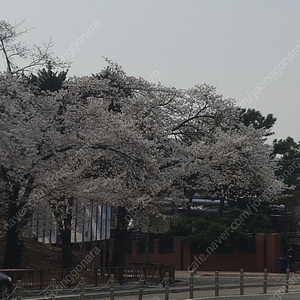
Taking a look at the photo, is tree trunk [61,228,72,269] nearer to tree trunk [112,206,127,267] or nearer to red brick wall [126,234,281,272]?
tree trunk [112,206,127,267]

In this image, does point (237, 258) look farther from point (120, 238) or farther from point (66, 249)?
point (66, 249)

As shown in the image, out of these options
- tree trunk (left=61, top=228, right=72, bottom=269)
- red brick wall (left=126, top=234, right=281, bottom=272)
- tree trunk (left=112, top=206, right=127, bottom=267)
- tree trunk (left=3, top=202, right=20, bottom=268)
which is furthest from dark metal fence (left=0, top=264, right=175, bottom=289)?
red brick wall (left=126, top=234, right=281, bottom=272)

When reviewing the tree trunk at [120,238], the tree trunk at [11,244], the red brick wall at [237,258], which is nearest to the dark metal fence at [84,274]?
the tree trunk at [120,238]

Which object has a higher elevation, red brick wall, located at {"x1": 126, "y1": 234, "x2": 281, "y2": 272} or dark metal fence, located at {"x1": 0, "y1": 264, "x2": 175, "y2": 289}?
red brick wall, located at {"x1": 126, "y1": 234, "x2": 281, "y2": 272}

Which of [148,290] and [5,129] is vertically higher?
[5,129]

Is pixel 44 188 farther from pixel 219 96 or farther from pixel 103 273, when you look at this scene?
pixel 219 96

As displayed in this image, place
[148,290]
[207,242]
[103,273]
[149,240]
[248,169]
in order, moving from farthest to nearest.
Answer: [149,240]
[207,242]
[248,169]
[103,273]
[148,290]

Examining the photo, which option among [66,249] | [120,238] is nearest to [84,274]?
[66,249]

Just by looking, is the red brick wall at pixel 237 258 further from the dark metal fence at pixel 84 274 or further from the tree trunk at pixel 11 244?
the tree trunk at pixel 11 244

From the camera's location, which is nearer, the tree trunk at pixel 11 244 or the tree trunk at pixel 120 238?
the tree trunk at pixel 11 244

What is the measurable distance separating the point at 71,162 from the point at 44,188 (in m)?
1.52

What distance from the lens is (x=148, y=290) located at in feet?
83.1

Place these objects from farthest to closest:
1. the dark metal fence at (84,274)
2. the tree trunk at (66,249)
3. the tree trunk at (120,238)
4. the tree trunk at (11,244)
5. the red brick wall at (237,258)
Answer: the red brick wall at (237,258) → the tree trunk at (120,238) → the tree trunk at (66,249) → the tree trunk at (11,244) → the dark metal fence at (84,274)

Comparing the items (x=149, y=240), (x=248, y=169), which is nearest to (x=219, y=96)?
(x=248, y=169)
